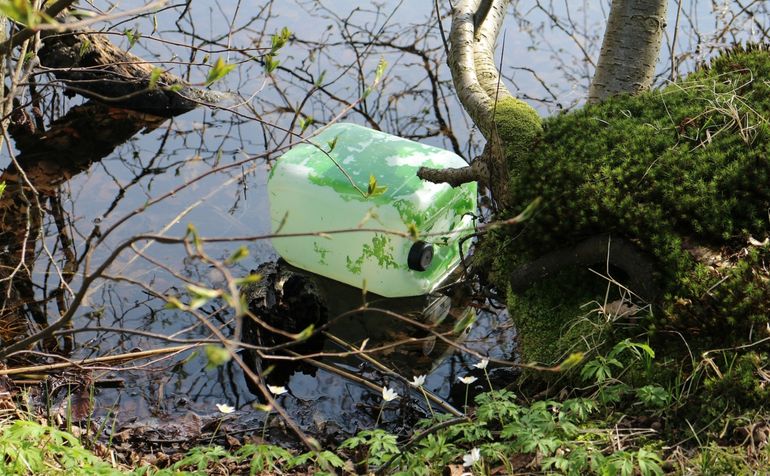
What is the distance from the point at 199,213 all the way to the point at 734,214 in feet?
11.3

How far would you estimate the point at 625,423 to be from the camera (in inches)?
108

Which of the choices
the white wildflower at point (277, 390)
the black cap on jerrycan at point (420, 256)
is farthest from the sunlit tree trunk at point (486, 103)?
the white wildflower at point (277, 390)

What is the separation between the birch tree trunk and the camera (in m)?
4.03

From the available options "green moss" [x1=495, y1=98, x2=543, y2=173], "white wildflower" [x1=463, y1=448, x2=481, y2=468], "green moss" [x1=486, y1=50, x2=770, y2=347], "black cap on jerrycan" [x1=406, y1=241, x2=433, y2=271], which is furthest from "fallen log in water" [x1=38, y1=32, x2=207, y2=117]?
"white wildflower" [x1=463, y1=448, x2=481, y2=468]

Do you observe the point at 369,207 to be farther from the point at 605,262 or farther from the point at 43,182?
the point at 43,182

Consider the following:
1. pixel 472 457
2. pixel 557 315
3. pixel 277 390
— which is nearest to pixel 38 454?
pixel 277 390

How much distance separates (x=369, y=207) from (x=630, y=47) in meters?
1.53

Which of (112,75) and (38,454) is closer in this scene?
(38,454)

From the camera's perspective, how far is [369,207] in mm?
4172

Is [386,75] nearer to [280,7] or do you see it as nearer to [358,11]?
[358,11]

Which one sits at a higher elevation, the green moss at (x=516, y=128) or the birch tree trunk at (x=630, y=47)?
the birch tree trunk at (x=630, y=47)

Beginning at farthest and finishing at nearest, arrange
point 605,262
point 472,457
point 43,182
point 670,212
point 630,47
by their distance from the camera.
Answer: point 43,182, point 630,47, point 605,262, point 670,212, point 472,457

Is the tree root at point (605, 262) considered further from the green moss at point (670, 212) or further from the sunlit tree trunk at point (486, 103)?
the sunlit tree trunk at point (486, 103)

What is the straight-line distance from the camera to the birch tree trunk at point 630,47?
13.2ft
